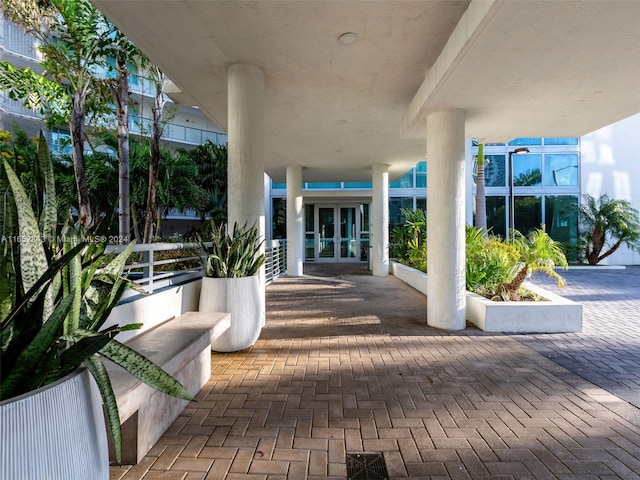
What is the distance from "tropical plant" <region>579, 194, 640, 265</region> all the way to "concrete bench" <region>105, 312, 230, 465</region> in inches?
610

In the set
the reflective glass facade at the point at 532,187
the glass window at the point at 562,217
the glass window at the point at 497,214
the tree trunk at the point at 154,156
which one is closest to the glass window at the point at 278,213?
the reflective glass facade at the point at 532,187

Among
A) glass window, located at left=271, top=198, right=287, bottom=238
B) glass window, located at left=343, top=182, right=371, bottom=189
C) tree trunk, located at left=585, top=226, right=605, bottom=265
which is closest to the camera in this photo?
tree trunk, located at left=585, top=226, right=605, bottom=265

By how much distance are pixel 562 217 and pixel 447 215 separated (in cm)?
1380

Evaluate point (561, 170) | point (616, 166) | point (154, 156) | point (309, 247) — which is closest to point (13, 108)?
point (154, 156)

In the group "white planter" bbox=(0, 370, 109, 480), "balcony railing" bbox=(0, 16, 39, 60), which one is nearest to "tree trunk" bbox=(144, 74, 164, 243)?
"white planter" bbox=(0, 370, 109, 480)

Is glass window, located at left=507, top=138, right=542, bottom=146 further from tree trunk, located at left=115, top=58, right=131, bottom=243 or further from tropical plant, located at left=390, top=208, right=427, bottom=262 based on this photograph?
tree trunk, located at left=115, top=58, right=131, bottom=243

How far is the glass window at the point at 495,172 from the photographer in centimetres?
1698

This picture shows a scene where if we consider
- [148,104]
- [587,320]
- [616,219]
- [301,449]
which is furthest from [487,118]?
[148,104]

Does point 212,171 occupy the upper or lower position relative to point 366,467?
upper

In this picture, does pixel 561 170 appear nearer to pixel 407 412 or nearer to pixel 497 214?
pixel 497 214

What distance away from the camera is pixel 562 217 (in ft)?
53.1

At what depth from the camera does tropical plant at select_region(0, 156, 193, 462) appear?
1098mm

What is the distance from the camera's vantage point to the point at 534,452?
2301 mm

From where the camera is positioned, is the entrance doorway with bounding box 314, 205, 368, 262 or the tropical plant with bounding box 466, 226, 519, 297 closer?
the tropical plant with bounding box 466, 226, 519, 297
